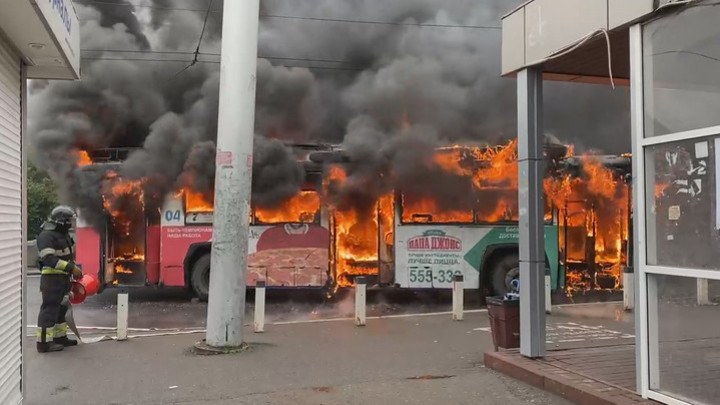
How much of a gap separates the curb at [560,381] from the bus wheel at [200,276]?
6096 mm

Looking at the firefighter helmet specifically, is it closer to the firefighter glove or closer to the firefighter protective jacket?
the firefighter protective jacket

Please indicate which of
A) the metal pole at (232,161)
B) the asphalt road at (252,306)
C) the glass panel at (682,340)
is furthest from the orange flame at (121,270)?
the glass panel at (682,340)

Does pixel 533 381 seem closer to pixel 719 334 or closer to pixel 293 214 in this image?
pixel 719 334

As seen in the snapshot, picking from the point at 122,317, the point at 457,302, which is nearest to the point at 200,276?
the point at 122,317

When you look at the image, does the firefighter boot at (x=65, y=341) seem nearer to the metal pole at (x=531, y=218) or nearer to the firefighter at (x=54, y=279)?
the firefighter at (x=54, y=279)

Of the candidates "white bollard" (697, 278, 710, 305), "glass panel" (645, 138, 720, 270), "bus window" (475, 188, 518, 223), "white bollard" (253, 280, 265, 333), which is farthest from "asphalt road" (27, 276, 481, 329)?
"white bollard" (697, 278, 710, 305)

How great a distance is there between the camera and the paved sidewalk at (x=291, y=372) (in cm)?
494

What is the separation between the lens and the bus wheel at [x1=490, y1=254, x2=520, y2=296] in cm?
1030

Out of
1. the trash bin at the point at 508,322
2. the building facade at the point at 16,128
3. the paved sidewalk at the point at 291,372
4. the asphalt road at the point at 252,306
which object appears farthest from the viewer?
the asphalt road at the point at 252,306

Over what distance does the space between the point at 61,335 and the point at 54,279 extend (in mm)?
678

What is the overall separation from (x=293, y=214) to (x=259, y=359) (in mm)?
4376

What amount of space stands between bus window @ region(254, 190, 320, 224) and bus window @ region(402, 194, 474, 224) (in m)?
1.53

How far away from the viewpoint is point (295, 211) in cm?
1048

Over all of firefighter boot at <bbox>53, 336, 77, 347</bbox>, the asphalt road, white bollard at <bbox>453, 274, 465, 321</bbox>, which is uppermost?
white bollard at <bbox>453, 274, 465, 321</bbox>
